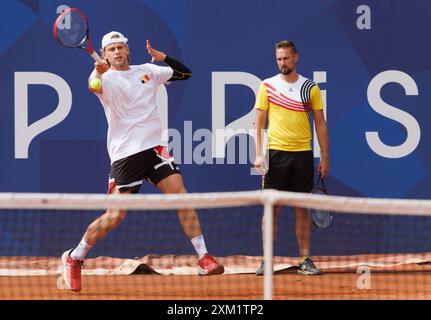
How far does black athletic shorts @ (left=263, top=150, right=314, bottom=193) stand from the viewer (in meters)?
7.99

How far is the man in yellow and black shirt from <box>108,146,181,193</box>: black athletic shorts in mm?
799

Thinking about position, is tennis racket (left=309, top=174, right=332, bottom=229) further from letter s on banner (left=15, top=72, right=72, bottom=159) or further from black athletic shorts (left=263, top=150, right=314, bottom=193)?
letter s on banner (left=15, top=72, right=72, bottom=159)

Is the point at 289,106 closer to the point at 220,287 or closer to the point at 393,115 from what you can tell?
the point at 393,115

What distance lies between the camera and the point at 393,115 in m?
8.55

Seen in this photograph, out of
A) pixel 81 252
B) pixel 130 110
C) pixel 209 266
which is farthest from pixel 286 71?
pixel 81 252

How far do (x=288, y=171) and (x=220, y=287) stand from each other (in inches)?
38.0

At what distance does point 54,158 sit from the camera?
8516mm

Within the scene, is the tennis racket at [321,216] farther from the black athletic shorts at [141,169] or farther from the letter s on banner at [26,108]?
the letter s on banner at [26,108]

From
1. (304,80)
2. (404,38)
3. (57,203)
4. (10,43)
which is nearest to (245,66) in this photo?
(304,80)

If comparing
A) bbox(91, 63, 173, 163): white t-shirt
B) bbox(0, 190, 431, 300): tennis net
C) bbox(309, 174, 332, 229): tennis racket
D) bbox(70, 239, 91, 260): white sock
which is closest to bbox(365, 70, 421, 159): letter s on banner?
bbox(0, 190, 431, 300): tennis net

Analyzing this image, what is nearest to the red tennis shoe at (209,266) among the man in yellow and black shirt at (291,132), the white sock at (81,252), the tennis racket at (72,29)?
the white sock at (81,252)

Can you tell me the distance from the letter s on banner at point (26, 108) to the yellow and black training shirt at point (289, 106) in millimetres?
1472

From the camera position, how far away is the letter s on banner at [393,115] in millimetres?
8547

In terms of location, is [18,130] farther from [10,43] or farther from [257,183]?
[257,183]
